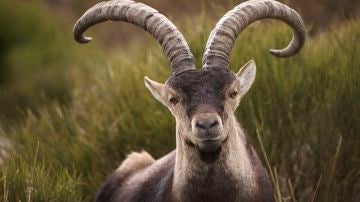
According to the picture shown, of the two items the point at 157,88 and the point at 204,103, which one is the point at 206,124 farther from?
the point at 157,88

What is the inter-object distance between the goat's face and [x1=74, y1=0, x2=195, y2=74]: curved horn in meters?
0.21

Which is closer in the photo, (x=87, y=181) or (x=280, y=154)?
(x=280, y=154)

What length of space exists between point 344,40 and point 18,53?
12.2 meters

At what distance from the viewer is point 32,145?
8.59 metres

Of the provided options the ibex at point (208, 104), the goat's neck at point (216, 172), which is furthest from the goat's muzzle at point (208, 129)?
the goat's neck at point (216, 172)

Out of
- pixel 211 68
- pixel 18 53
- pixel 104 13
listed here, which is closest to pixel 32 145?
pixel 104 13

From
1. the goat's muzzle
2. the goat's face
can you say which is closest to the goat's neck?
the goat's face

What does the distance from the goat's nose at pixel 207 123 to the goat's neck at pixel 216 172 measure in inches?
17.7

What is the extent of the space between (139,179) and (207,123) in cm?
216

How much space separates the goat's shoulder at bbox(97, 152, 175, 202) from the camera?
22.5 ft

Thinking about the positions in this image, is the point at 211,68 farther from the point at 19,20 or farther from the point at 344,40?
the point at 19,20

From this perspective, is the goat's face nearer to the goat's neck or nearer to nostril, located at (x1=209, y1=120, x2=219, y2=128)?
nostril, located at (x1=209, y1=120, x2=219, y2=128)

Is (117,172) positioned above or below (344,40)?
below

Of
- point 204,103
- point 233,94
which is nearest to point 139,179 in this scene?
point 233,94
